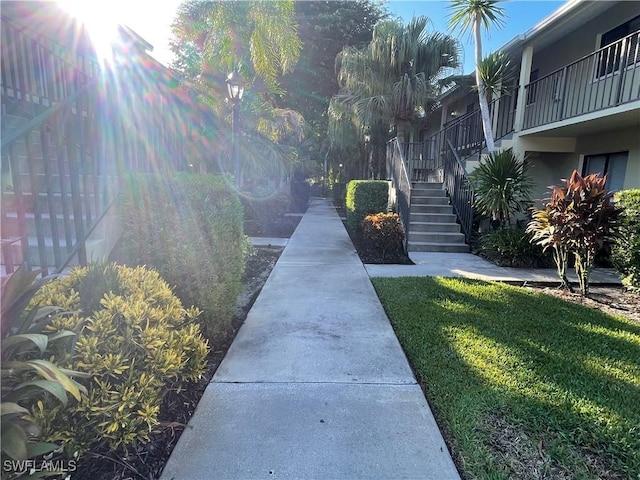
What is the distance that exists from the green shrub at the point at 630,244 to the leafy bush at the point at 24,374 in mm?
6023

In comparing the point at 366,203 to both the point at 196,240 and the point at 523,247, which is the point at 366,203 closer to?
the point at 523,247

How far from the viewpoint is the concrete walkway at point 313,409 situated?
1817 millimetres

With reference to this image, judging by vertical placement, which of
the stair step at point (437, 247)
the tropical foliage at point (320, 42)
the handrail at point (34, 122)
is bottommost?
the stair step at point (437, 247)

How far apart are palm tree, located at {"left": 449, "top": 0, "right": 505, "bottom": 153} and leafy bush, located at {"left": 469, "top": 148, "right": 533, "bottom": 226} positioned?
3.35 ft

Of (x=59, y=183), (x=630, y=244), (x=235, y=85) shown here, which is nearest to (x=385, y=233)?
(x=630, y=244)

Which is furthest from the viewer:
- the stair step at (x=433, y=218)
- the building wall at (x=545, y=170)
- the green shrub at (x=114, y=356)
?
the building wall at (x=545, y=170)

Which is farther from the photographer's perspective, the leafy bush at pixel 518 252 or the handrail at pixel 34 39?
the leafy bush at pixel 518 252

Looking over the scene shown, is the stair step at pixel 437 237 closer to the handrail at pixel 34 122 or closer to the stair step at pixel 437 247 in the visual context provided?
the stair step at pixel 437 247

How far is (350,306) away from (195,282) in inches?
77.9

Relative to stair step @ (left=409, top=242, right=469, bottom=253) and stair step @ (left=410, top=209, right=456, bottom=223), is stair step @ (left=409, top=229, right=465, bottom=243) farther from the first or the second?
stair step @ (left=410, top=209, right=456, bottom=223)

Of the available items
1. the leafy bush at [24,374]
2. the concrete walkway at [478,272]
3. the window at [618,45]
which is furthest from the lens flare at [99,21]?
the window at [618,45]

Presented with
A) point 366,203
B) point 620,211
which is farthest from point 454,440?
point 366,203

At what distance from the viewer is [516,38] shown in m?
8.16

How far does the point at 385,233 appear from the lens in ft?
23.3
